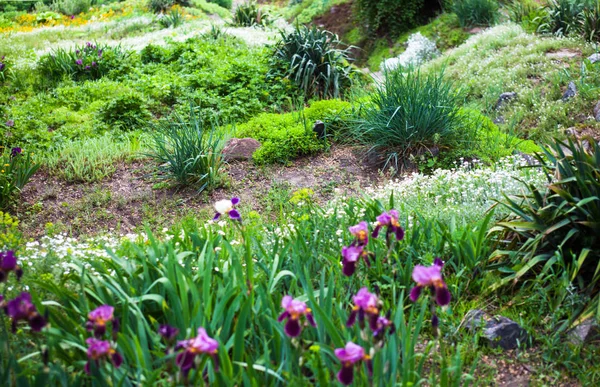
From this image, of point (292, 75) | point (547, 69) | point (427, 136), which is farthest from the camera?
point (292, 75)

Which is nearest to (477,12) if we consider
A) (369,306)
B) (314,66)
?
(314,66)

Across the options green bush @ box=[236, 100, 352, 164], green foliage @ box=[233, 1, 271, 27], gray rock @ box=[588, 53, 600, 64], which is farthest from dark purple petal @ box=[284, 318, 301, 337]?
green foliage @ box=[233, 1, 271, 27]

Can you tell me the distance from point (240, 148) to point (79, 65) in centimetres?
531

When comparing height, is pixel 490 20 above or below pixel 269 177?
above

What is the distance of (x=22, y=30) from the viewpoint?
57.2 feet

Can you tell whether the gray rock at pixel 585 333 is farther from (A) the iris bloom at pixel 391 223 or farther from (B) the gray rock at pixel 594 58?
(B) the gray rock at pixel 594 58

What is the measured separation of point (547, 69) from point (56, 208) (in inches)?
313

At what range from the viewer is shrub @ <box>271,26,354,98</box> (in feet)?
31.8

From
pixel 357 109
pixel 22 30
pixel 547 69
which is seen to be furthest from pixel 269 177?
pixel 22 30

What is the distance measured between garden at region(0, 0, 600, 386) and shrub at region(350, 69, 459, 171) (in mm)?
29

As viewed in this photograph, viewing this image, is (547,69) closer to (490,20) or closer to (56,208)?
(490,20)

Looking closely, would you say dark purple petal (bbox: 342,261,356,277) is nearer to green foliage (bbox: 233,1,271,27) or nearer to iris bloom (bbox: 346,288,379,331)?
iris bloom (bbox: 346,288,379,331)

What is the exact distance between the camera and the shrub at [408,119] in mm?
6656

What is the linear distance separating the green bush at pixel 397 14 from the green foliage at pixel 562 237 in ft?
40.9
